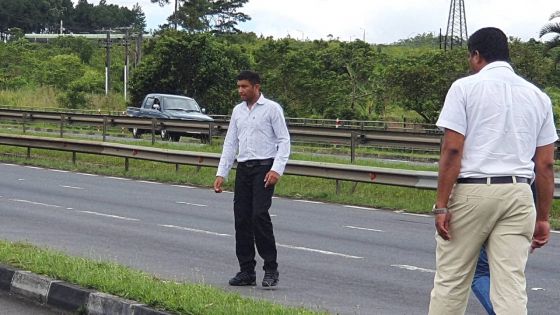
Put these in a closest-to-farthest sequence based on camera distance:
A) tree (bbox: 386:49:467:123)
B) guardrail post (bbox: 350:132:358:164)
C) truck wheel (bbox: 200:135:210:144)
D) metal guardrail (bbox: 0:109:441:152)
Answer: guardrail post (bbox: 350:132:358:164) → metal guardrail (bbox: 0:109:441:152) → truck wheel (bbox: 200:135:210:144) → tree (bbox: 386:49:467:123)

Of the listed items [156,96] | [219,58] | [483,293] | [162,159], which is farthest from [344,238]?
[219,58]

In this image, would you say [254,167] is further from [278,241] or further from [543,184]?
[278,241]

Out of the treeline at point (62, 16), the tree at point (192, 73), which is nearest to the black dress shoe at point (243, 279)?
the tree at point (192, 73)

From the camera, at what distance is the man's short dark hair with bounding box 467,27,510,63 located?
564 centimetres

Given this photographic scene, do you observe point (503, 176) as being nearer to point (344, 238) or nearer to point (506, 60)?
point (506, 60)

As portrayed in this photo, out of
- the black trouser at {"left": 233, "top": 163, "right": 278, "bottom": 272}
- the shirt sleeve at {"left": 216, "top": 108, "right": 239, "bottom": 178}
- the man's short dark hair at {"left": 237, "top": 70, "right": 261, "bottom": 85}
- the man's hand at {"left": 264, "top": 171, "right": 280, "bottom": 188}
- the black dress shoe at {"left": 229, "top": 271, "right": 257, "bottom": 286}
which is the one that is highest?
the man's short dark hair at {"left": 237, "top": 70, "right": 261, "bottom": 85}

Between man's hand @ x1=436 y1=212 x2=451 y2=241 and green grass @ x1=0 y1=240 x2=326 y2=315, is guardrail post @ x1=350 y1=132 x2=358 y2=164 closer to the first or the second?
green grass @ x1=0 y1=240 x2=326 y2=315

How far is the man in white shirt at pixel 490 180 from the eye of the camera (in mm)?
5488

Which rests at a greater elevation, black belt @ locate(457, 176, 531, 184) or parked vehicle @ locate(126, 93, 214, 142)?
black belt @ locate(457, 176, 531, 184)

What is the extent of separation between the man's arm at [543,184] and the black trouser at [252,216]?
357 centimetres

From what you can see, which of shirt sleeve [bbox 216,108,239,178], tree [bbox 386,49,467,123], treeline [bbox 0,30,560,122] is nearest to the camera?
shirt sleeve [bbox 216,108,239,178]

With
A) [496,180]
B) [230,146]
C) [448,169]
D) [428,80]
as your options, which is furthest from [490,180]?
[428,80]

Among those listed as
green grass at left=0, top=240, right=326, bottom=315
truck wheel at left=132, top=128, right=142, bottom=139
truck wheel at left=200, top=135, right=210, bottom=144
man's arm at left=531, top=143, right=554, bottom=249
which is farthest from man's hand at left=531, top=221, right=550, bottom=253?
truck wheel at left=132, top=128, right=142, bottom=139

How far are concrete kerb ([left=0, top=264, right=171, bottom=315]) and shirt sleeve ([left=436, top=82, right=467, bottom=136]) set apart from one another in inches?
106
